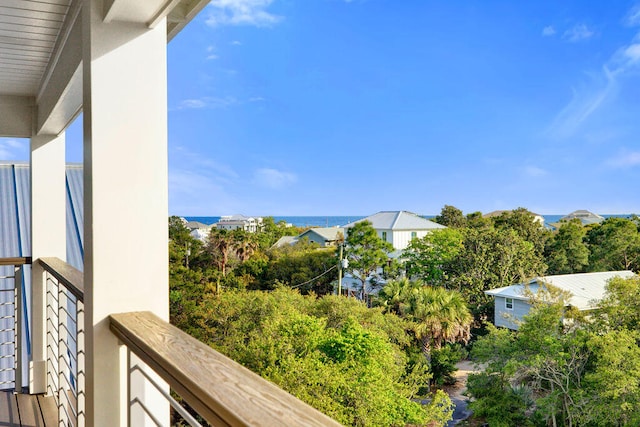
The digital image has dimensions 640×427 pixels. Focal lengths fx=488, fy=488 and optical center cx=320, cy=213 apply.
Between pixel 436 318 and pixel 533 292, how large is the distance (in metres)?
3.28

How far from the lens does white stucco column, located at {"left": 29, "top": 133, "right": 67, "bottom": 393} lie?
2627mm

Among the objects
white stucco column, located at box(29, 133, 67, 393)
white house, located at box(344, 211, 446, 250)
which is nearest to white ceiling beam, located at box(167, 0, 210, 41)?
white stucco column, located at box(29, 133, 67, 393)

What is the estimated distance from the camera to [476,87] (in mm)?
35750

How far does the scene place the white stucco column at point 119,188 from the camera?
1.17 m

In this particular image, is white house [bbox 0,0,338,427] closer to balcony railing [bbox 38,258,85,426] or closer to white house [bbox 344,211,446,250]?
balcony railing [bbox 38,258,85,426]

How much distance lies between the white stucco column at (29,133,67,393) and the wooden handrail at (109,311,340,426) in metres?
2.03

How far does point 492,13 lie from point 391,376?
33948 mm

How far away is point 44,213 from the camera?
2734mm

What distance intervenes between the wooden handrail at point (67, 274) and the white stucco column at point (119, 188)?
16.3 inches

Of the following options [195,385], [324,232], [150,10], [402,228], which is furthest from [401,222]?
[195,385]

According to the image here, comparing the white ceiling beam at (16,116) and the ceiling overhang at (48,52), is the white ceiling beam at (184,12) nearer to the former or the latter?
the ceiling overhang at (48,52)

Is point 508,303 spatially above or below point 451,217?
below

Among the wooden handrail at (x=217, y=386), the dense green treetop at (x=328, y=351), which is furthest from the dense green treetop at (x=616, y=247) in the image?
the wooden handrail at (x=217, y=386)

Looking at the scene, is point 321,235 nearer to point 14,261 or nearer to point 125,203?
point 14,261
